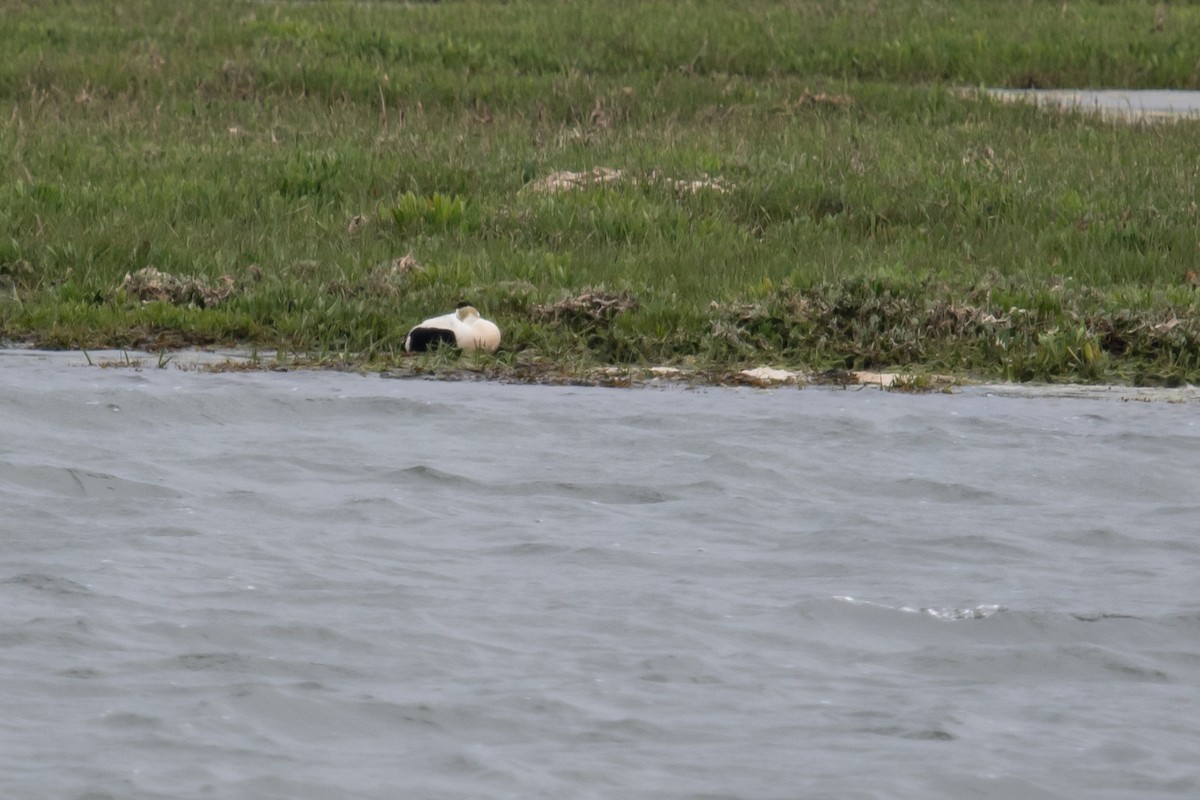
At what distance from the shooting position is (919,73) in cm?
1955

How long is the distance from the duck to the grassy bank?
0.22 meters

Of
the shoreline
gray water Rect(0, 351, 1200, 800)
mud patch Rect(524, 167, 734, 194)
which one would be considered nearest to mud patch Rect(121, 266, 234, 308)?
the shoreline

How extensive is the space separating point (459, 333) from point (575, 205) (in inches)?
105

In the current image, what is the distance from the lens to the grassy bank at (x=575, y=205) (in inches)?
389

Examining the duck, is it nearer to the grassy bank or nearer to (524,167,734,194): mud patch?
the grassy bank

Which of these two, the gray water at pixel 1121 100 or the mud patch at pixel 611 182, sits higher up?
the mud patch at pixel 611 182

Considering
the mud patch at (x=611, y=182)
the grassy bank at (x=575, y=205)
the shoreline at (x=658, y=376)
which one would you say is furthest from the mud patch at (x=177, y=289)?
the mud patch at (x=611, y=182)

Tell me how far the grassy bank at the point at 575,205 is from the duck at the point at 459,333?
0.22 metres

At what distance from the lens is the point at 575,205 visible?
473 inches

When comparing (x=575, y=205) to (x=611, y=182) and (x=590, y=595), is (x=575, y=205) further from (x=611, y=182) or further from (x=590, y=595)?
(x=590, y=595)

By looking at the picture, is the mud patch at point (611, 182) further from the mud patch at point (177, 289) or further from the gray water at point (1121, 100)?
the gray water at point (1121, 100)

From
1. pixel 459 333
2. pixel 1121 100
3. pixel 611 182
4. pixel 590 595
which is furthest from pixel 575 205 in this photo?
pixel 1121 100

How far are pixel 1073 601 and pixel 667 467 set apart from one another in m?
2.08

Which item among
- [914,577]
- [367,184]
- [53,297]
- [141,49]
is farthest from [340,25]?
[914,577]
